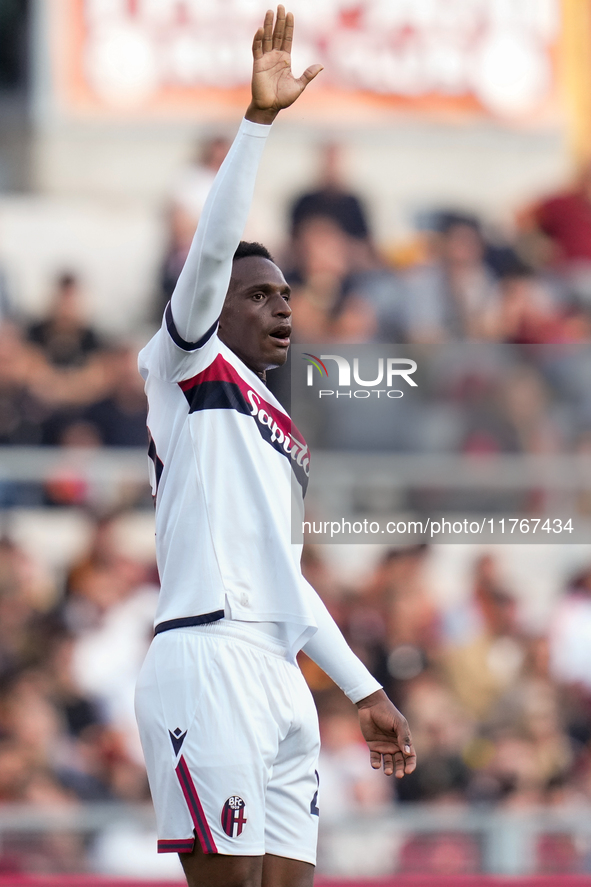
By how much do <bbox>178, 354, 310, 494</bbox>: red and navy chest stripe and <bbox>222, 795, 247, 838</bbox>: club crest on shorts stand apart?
2.56ft

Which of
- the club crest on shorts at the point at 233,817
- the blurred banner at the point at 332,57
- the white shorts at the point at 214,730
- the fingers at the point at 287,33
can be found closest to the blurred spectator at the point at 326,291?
the blurred banner at the point at 332,57

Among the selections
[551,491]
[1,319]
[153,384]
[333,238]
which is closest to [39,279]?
[1,319]

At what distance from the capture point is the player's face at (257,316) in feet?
9.71

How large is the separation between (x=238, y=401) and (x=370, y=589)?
431 cm

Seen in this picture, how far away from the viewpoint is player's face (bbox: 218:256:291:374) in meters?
2.96

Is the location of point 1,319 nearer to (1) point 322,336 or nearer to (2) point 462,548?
(1) point 322,336

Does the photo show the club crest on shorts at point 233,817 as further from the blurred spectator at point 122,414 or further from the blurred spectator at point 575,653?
the blurred spectator at point 122,414

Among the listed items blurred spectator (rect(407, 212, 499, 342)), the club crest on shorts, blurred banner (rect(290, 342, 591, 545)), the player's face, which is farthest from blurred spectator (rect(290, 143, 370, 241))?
the club crest on shorts

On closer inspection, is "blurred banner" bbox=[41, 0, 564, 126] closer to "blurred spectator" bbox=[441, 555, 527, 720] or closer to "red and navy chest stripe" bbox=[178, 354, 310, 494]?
"blurred spectator" bbox=[441, 555, 527, 720]

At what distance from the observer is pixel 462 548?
7.70m

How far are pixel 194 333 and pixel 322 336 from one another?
519cm

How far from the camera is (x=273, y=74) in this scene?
271 cm

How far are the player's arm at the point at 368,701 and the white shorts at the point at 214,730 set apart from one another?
0.26 meters

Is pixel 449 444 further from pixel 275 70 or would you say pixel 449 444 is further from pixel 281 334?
pixel 275 70
